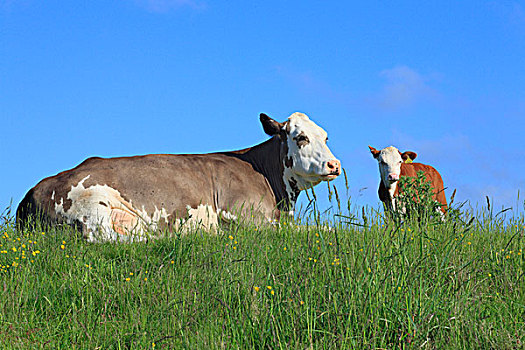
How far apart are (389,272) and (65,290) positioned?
323 cm

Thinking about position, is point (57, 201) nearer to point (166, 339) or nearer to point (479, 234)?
point (166, 339)

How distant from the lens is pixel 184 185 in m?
9.05

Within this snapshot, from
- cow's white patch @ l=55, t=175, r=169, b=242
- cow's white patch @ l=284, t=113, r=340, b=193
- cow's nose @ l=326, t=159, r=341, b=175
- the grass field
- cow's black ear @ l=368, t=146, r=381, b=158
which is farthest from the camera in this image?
cow's black ear @ l=368, t=146, r=381, b=158

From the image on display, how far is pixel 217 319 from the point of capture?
444 centimetres

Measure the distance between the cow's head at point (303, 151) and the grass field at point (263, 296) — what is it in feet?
9.95

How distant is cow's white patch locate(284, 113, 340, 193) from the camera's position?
9562 mm

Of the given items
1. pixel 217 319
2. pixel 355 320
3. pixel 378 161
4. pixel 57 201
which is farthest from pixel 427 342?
pixel 378 161

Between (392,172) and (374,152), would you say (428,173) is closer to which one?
(392,172)

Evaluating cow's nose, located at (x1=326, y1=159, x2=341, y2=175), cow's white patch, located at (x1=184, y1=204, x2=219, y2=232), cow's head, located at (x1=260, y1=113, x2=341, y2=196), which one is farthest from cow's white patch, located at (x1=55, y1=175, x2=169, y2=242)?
cow's nose, located at (x1=326, y1=159, x2=341, y2=175)

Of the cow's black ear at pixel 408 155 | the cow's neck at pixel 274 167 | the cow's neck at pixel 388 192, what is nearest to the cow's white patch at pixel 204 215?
the cow's neck at pixel 274 167

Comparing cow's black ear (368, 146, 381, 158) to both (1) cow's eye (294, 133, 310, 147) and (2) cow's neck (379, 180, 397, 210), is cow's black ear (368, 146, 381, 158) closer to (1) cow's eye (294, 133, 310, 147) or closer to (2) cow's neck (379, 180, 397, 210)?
(2) cow's neck (379, 180, 397, 210)

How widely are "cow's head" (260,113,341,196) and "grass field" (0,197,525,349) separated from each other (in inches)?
119

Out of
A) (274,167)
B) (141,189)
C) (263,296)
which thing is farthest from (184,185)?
(263,296)

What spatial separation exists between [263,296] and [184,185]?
188 inches
